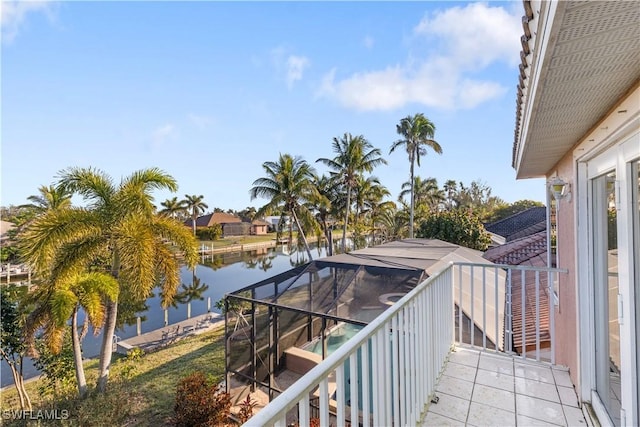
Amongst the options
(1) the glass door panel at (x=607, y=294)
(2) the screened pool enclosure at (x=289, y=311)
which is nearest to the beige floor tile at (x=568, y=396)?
(1) the glass door panel at (x=607, y=294)

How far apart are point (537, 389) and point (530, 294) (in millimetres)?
4523

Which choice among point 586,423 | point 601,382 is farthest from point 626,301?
point 586,423

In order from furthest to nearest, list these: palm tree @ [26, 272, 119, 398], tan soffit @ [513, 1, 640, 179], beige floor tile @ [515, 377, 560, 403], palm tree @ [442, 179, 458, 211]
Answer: palm tree @ [442, 179, 458, 211] → palm tree @ [26, 272, 119, 398] → beige floor tile @ [515, 377, 560, 403] → tan soffit @ [513, 1, 640, 179]

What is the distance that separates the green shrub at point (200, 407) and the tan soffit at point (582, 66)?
22.6ft

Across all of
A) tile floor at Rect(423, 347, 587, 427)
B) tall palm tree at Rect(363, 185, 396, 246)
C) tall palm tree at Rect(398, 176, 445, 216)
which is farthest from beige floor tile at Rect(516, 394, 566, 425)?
tall palm tree at Rect(398, 176, 445, 216)

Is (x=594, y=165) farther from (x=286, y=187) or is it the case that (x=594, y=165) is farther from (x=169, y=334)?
(x=286, y=187)

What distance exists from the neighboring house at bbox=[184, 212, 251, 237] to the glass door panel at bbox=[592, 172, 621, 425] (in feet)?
174

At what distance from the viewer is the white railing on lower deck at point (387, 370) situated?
0.95 m

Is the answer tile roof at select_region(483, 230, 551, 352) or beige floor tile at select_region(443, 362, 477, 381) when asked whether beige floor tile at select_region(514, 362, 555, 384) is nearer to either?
beige floor tile at select_region(443, 362, 477, 381)

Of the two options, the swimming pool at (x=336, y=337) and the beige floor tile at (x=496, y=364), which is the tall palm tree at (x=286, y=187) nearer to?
the swimming pool at (x=336, y=337)

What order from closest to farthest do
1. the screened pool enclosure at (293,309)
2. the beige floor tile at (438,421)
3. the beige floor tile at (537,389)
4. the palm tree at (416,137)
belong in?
the beige floor tile at (438,421) → the beige floor tile at (537,389) → the screened pool enclosure at (293,309) → the palm tree at (416,137)

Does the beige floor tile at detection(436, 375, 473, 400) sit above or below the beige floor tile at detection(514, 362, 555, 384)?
above

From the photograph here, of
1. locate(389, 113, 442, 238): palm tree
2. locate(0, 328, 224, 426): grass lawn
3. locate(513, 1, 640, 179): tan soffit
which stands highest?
locate(389, 113, 442, 238): palm tree

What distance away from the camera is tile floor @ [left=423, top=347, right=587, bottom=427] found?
7.79 feet
